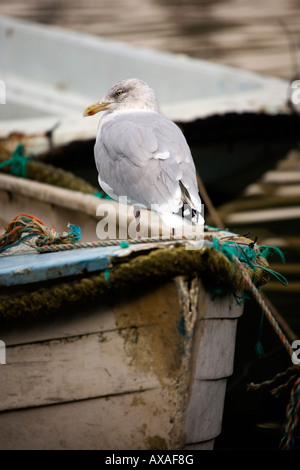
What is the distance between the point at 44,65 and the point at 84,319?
201 inches

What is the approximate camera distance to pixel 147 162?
2.79 m

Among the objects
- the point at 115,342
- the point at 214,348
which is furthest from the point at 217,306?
the point at 115,342

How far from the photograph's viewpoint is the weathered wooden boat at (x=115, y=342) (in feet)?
7.87

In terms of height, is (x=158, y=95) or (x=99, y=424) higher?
(x=158, y=95)

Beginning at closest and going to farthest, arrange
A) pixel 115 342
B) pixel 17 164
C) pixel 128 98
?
pixel 115 342 → pixel 128 98 → pixel 17 164

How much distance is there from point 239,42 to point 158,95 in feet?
19.4

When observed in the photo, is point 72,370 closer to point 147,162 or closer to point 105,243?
point 105,243

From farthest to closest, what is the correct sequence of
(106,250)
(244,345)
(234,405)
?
(244,345) < (234,405) < (106,250)

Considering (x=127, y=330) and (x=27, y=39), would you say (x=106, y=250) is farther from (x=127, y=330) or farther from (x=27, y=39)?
(x=27, y=39)

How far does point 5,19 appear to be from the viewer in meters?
7.72

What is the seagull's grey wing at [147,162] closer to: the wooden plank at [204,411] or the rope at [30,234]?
the rope at [30,234]

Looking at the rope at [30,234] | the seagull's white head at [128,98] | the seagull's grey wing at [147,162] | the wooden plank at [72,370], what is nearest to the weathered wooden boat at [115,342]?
the wooden plank at [72,370]

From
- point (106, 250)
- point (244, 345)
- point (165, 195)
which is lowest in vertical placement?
point (244, 345)
